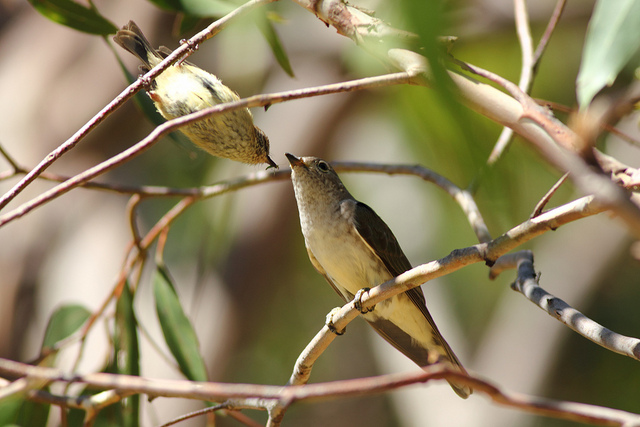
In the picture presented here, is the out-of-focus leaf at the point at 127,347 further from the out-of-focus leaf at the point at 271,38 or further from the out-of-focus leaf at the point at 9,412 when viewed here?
the out-of-focus leaf at the point at 271,38

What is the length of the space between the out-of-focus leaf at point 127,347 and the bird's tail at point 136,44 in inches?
40.0

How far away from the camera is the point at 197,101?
2322 mm

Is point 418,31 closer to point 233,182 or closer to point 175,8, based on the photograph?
point 175,8

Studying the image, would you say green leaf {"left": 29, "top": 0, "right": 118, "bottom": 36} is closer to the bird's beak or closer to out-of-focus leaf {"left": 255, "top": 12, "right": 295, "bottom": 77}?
out-of-focus leaf {"left": 255, "top": 12, "right": 295, "bottom": 77}

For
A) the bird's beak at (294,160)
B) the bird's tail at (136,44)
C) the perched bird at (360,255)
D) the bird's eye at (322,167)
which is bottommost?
the perched bird at (360,255)

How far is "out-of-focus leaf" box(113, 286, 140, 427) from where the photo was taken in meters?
2.53

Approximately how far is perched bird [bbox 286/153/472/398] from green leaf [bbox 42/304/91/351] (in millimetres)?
1159

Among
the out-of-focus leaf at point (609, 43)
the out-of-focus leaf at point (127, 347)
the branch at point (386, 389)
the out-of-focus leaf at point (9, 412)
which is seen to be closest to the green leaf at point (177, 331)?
the out-of-focus leaf at point (127, 347)

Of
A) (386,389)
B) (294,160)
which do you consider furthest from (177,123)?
(294,160)

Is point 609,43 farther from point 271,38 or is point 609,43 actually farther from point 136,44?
point 136,44

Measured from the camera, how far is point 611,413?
0.82m

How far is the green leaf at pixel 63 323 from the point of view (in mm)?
2795

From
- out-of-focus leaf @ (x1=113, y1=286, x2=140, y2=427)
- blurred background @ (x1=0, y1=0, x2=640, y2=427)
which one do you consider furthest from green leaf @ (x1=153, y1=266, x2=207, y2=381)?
blurred background @ (x1=0, y1=0, x2=640, y2=427)

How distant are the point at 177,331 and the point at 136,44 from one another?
1.22 metres
